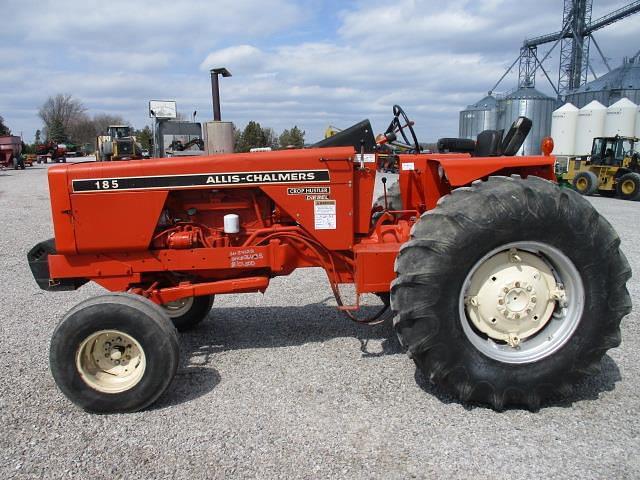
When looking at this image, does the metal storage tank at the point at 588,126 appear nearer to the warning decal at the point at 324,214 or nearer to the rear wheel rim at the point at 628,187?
the rear wheel rim at the point at 628,187

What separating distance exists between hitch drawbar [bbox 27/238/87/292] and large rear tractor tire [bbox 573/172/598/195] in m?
17.5

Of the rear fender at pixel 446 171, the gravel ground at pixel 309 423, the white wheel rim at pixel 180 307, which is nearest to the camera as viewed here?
the gravel ground at pixel 309 423

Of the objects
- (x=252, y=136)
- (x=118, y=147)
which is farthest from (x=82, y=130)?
(x=118, y=147)

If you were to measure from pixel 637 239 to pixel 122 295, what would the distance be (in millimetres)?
8655

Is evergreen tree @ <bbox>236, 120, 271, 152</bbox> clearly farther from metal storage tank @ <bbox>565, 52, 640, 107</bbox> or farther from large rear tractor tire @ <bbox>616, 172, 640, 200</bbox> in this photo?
metal storage tank @ <bbox>565, 52, 640, 107</bbox>

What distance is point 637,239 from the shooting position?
8.65 metres

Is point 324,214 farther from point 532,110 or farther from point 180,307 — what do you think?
point 532,110

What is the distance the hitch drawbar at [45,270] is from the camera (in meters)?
3.59

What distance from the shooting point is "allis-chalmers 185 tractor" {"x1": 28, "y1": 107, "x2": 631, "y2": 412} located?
291 centimetres

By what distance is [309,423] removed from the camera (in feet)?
9.51

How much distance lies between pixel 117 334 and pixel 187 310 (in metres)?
1.28

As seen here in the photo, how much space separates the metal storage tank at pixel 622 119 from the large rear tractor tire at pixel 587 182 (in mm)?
8236

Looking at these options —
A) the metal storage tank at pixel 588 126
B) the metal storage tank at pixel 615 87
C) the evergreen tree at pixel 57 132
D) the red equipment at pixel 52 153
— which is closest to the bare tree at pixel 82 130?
the evergreen tree at pixel 57 132

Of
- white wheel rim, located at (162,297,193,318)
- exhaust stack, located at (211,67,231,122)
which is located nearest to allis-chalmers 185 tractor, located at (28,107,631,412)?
white wheel rim, located at (162,297,193,318)
